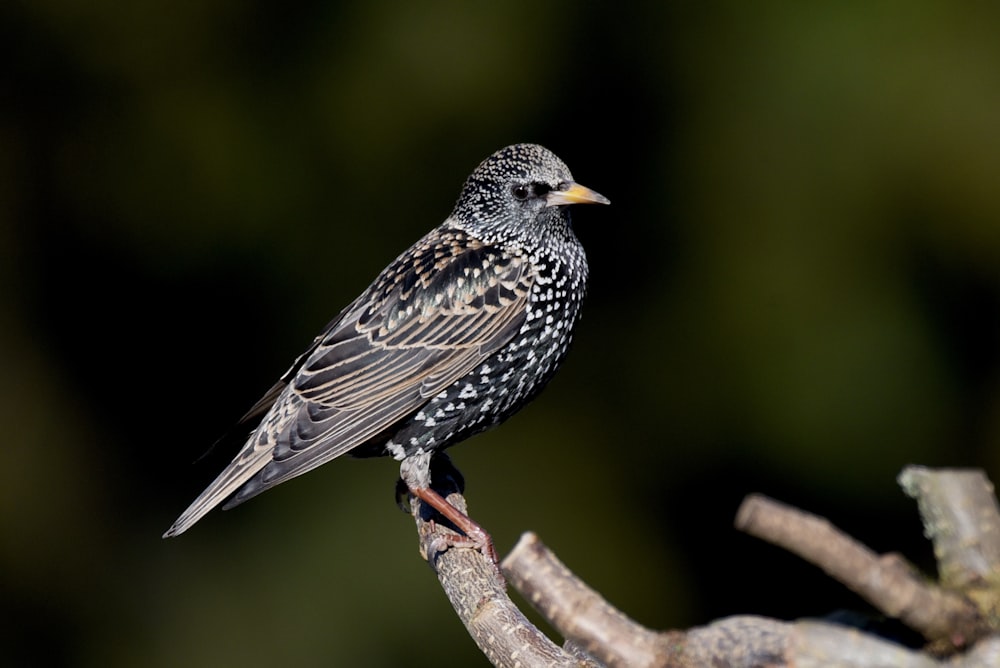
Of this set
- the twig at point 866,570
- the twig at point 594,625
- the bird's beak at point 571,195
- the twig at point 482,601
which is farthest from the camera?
the bird's beak at point 571,195

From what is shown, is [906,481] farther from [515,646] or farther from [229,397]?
[229,397]

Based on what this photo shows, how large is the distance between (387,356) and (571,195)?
24.7 inches

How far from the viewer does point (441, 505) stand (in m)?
3.24

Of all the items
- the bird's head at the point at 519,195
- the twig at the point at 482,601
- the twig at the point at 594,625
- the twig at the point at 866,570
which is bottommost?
the twig at the point at 482,601

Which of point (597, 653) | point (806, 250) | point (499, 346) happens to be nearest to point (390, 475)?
point (806, 250)

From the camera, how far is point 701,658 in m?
1.78

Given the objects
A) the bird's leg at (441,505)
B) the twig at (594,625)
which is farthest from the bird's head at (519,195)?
the twig at (594,625)

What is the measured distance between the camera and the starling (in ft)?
10.6

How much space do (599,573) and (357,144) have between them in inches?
85.3

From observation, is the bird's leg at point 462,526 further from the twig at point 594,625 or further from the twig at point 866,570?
the twig at point 866,570

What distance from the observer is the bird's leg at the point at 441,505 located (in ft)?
10.4

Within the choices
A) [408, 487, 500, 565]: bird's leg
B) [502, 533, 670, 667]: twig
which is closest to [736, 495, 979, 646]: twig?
[502, 533, 670, 667]: twig

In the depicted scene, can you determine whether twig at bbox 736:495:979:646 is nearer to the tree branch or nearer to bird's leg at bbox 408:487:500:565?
the tree branch

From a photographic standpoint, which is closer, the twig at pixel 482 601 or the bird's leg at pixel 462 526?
the twig at pixel 482 601
